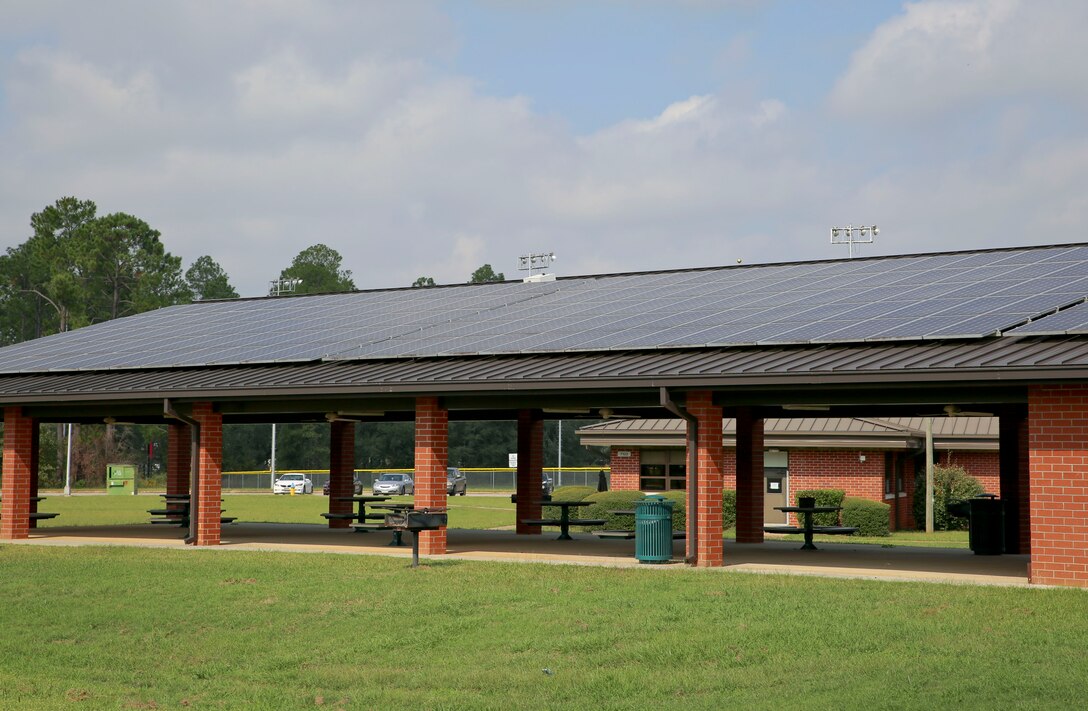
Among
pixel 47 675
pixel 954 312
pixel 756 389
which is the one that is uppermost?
pixel 954 312

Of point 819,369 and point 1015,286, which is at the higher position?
point 1015,286

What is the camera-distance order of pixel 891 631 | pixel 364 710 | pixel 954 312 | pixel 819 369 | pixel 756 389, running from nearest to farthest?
pixel 364 710, pixel 891 631, pixel 819 369, pixel 756 389, pixel 954 312

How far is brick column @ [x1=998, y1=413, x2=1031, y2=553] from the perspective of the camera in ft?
74.7

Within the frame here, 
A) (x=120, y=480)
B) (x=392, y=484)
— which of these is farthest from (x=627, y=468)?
(x=120, y=480)

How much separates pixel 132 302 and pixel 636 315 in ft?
239

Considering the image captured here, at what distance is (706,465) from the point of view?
18.6 m

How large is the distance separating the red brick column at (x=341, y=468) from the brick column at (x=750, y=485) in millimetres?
9811

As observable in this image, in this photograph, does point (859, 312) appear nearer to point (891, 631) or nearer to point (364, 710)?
point (891, 631)

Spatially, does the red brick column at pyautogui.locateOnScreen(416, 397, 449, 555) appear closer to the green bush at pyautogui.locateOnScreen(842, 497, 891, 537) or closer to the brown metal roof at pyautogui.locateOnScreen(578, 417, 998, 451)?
the green bush at pyautogui.locateOnScreen(842, 497, 891, 537)

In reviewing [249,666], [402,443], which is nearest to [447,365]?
[249,666]

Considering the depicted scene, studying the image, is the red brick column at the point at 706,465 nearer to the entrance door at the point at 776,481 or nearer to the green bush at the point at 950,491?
the entrance door at the point at 776,481

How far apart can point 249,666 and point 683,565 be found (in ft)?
27.1

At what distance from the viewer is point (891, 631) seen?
1275 cm

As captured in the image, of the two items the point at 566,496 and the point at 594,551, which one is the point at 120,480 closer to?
the point at 566,496
